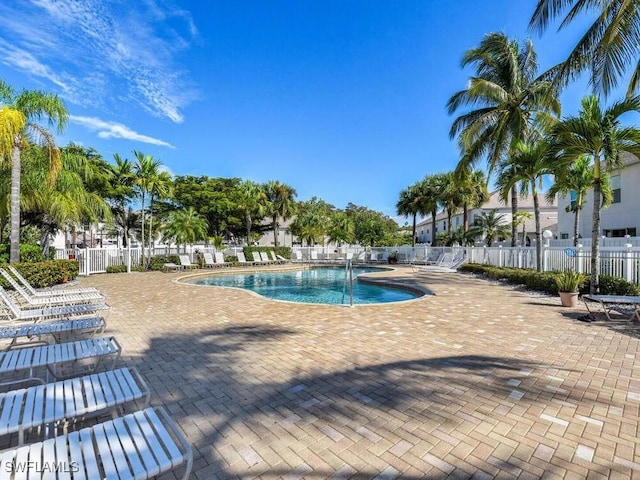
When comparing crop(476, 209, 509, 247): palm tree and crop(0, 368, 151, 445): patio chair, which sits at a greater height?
crop(476, 209, 509, 247): palm tree

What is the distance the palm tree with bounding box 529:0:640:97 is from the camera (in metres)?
7.63

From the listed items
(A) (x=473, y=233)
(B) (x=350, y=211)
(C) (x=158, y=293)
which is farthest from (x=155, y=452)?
(B) (x=350, y=211)

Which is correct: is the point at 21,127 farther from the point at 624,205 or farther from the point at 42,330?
the point at 624,205

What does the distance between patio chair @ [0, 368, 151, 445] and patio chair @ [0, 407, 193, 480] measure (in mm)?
442

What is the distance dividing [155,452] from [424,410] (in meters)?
2.39

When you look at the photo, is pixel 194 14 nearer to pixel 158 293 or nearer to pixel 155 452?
pixel 158 293

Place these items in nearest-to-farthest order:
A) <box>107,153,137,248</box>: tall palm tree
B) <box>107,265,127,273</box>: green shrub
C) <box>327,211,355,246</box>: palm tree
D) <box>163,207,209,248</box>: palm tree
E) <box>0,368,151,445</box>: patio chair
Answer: <box>0,368,151,445</box>: patio chair, <box>107,265,127,273</box>: green shrub, <box>163,207,209,248</box>: palm tree, <box>107,153,137,248</box>: tall palm tree, <box>327,211,355,246</box>: palm tree

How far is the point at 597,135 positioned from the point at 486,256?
9.65 metres

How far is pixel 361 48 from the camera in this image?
596 inches

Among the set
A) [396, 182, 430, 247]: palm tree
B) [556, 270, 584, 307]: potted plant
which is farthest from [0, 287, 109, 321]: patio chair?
[396, 182, 430, 247]: palm tree

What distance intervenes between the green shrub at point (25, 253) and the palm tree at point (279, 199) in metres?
21.5

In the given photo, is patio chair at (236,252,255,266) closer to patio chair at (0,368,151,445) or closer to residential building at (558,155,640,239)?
residential building at (558,155,640,239)

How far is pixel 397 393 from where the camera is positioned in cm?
→ 353

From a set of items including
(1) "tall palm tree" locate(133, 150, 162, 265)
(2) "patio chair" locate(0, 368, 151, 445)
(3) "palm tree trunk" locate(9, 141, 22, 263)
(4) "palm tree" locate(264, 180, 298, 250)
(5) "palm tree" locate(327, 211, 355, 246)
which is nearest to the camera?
(2) "patio chair" locate(0, 368, 151, 445)
